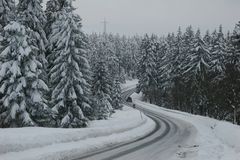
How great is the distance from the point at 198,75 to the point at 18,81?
132 feet

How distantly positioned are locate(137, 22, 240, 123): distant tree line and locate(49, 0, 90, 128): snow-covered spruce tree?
19563mm

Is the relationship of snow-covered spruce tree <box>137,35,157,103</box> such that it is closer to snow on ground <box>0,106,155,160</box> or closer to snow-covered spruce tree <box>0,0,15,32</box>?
snow-covered spruce tree <box>0,0,15,32</box>

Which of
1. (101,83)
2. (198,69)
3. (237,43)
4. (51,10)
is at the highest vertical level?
(51,10)

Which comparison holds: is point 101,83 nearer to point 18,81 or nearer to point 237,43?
point 237,43

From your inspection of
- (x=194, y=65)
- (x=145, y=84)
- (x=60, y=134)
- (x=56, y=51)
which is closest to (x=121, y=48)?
(x=145, y=84)

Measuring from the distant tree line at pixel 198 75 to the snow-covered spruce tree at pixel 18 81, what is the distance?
24929 millimetres

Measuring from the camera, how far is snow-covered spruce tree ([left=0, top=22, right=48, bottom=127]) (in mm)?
23156

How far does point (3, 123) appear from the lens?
78.4ft

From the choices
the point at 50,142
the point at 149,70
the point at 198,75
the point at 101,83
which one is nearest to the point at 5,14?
the point at 50,142

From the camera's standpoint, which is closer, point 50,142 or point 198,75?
point 50,142

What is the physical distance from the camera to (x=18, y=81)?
23.5 meters

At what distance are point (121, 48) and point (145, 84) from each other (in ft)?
244

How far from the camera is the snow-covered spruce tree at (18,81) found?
23.2 metres

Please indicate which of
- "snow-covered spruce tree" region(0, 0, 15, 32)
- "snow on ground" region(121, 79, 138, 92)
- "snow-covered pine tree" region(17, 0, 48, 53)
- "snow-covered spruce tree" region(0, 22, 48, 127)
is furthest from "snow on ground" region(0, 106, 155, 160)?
"snow on ground" region(121, 79, 138, 92)
